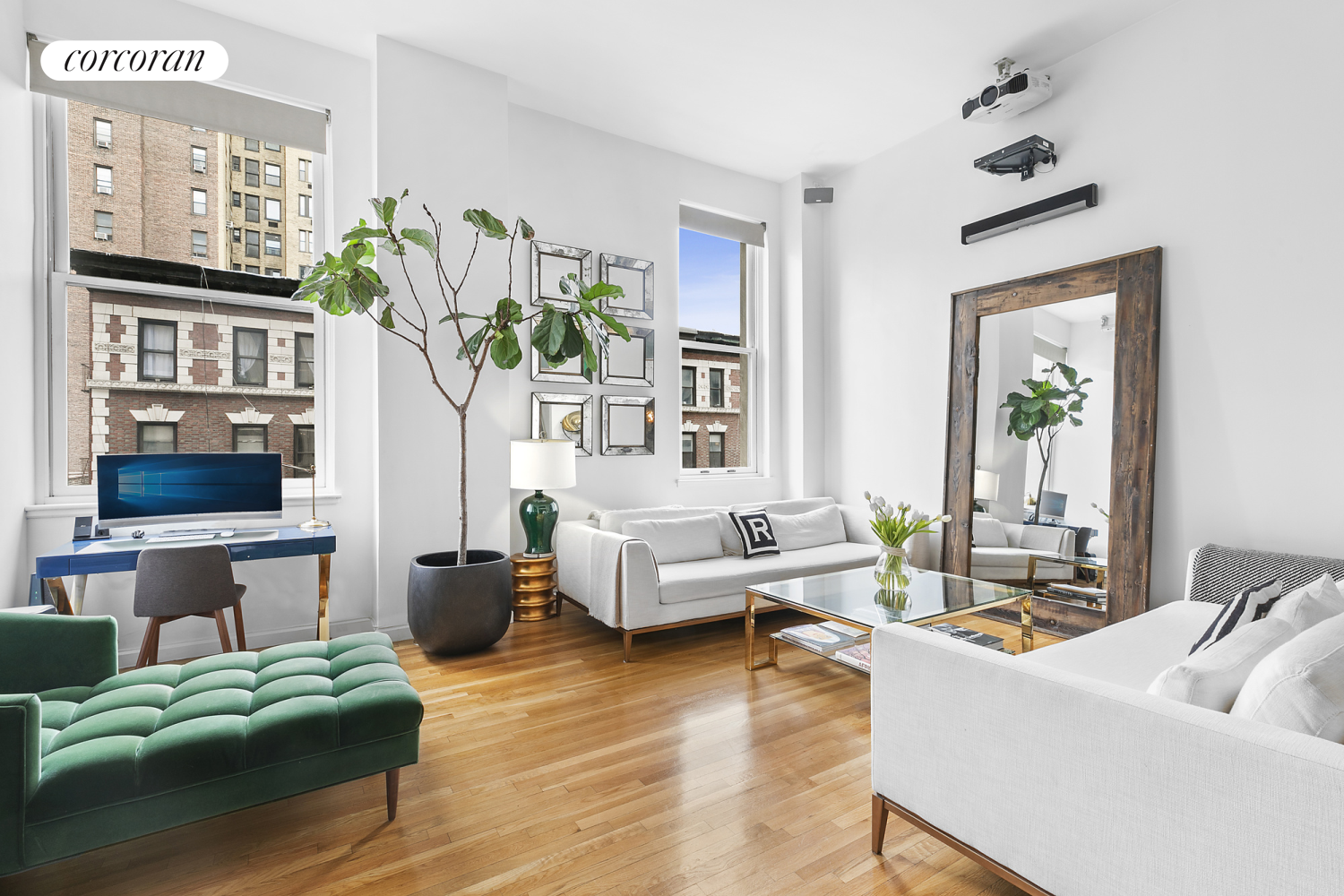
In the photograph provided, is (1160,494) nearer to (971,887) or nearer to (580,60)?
(971,887)

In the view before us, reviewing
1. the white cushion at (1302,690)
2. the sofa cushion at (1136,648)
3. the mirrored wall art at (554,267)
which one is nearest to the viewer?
the white cushion at (1302,690)

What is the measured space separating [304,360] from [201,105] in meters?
1.45

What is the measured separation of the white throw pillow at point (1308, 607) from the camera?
180cm

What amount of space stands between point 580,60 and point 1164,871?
4445 millimetres

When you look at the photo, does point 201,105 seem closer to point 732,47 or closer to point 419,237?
point 419,237

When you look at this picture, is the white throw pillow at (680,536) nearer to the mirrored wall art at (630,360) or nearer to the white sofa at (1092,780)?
the mirrored wall art at (630,360)

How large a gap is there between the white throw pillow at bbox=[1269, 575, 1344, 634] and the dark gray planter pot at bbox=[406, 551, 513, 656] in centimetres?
319

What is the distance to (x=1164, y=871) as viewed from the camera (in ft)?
4.07

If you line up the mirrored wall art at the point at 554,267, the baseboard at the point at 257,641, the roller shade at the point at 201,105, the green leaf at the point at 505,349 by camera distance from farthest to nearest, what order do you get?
the mirrored wall art at the point at 554,267, the green leaf at the point at 505,349, the baseboard at the point at 257,641, the roller shade at the point at 201,105

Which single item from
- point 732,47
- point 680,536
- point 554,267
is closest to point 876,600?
point 680,536

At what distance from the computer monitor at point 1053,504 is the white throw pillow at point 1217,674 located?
2315 millimetres

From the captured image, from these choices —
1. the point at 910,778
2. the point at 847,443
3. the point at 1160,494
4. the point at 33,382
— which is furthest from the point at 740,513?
the point at 33,382

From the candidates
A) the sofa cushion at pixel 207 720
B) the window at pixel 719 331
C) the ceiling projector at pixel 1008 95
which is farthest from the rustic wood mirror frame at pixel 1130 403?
the sofa cushion at pixel 207 720

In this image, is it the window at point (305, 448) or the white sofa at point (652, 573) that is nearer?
the white sofa at point (652, 573)
